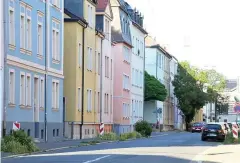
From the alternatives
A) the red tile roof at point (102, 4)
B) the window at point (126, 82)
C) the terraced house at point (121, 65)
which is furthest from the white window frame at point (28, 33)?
the window at point (126, 82)

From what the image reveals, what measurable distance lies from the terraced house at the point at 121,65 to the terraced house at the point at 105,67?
3943 mm

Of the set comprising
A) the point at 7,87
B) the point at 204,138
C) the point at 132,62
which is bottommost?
the point at 204,138

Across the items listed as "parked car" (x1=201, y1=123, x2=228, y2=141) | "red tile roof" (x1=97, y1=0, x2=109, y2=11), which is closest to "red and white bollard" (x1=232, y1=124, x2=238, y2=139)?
"parked car" (x1=201, y1=123, x2=228, y2=141)

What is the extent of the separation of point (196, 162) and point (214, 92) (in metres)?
96.0

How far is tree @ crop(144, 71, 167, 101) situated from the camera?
264 feet

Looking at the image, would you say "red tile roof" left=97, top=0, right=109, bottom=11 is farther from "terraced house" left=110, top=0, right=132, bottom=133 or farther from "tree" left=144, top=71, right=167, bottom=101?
"tree" left=144, top=71, right=167, bottom=101

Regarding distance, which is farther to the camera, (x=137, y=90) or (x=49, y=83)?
(x=137, y=90)

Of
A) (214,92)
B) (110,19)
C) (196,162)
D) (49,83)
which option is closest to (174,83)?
(214,92)

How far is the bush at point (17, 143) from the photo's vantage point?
2591 cm

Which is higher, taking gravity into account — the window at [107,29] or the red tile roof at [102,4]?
the red tile roof at [102,4]

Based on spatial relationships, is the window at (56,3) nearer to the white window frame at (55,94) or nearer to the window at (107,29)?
the white window frame at (55,94)

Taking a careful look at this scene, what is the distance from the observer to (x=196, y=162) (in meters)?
21.5

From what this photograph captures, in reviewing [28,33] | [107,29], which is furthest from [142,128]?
[28,33]

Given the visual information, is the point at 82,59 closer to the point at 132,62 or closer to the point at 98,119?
the point at 98,119
